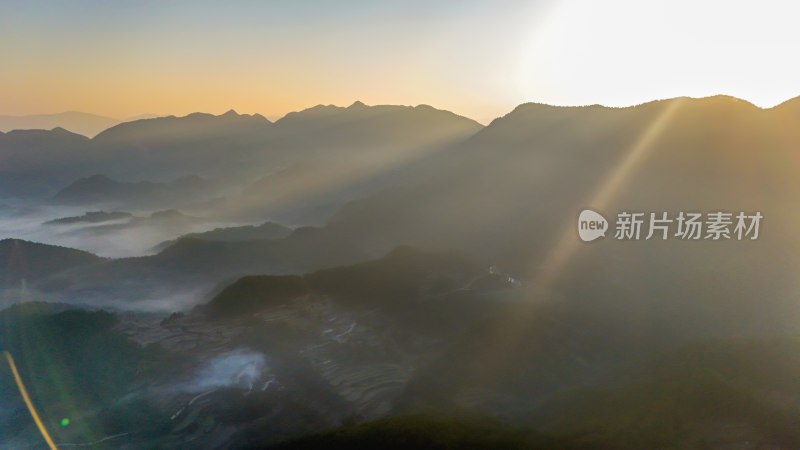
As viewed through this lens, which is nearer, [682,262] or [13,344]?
[13,344]

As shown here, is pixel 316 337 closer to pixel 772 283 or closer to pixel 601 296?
pixel 601 296

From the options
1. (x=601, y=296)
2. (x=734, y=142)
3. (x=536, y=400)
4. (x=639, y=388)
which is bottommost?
(x=536, y=400)

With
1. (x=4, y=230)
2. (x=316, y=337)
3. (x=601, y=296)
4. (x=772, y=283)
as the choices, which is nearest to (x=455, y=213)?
(x=601, y=296)

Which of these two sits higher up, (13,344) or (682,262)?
(682,262)

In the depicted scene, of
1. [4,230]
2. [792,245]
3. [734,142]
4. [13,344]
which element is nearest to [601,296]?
[792,245]

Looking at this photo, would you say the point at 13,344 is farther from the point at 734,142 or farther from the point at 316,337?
the point at 734,142

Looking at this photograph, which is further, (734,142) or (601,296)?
(734,142)

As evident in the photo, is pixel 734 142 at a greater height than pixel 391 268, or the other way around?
pixel 734 142

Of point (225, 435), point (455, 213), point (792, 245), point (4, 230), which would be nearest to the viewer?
point (225, 435)

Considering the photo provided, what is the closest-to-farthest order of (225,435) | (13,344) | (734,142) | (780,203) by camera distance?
1. (225,435)
2. (13,344)
3. (780,203)
4. (734,142)
